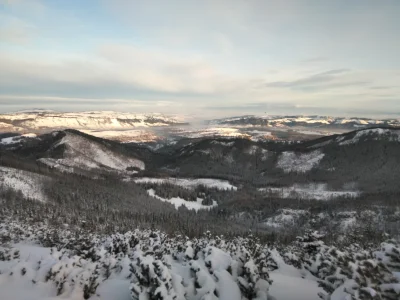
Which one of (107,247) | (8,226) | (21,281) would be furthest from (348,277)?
(8,226)

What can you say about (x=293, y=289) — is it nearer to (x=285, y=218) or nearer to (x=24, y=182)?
(x=285, y=218)

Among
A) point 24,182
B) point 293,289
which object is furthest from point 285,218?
point 293,289

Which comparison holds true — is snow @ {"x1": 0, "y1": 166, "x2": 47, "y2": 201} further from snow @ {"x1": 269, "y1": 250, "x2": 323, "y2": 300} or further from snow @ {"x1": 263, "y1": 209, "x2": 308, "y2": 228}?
snow @ {"x1": 269, "y1": 250, "x2": 323, "y2": 300}

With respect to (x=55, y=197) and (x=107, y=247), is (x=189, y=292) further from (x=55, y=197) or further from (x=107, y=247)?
(x=55, y=197)

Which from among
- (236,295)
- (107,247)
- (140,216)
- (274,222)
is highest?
(236,295)

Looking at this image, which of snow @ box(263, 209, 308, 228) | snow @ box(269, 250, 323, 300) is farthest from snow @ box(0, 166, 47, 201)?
snow @ box(269, 250, 323, 300)

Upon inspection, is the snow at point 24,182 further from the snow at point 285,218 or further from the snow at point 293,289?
the snow at point 293,289

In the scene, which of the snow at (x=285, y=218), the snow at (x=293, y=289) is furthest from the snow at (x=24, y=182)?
the snow at (x=293, y=289)

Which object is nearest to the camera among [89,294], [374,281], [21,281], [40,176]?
[374,281]
